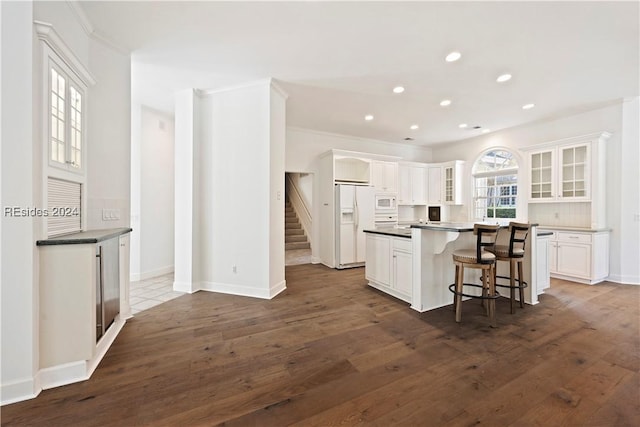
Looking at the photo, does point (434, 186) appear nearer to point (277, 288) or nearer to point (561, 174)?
point (561, 174)

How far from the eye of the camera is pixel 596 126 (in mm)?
4590

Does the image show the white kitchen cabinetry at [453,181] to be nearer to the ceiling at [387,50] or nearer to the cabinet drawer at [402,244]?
the ceiling at [387,50]

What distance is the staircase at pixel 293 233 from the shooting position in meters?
7.58

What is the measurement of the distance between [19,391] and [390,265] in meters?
3.52

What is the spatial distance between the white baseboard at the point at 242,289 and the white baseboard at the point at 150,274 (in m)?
1.33

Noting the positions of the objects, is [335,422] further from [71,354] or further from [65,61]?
[65,61]

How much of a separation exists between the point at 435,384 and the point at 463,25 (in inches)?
122

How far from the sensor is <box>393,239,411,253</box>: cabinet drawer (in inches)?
130

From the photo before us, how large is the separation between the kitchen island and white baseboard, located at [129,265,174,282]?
383 centimetres

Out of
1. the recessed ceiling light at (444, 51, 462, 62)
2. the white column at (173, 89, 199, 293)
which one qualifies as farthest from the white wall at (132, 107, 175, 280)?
the recessed ceiling light at (444, 51, 462, 62)

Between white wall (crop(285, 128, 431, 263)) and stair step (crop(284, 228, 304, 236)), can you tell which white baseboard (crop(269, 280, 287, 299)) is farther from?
stair step (crop(284, 228, 304, 236))

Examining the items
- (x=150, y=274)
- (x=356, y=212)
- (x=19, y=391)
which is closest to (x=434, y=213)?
A: (x=356, y=212)

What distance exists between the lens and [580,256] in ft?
14.1

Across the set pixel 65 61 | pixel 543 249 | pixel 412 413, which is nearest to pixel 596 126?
pixel 543 249
